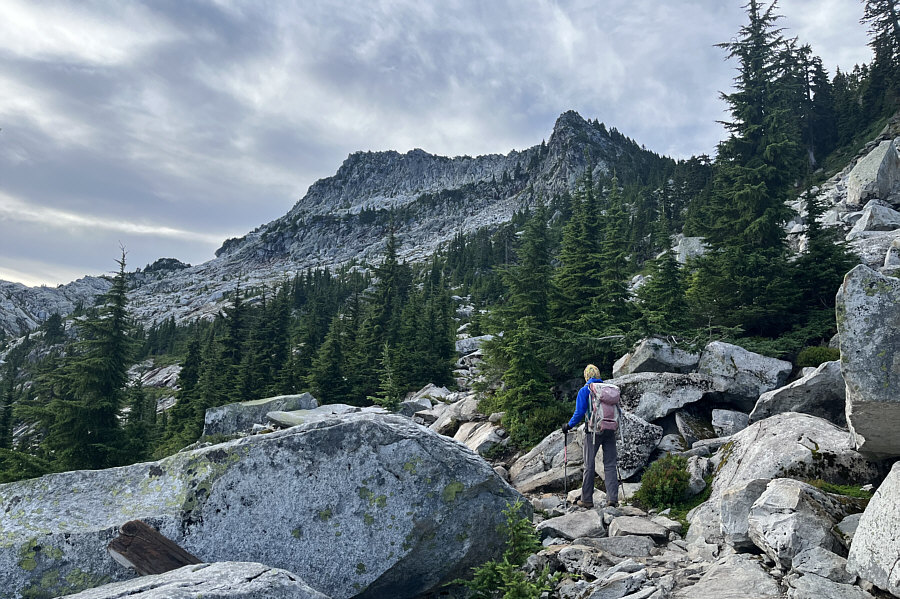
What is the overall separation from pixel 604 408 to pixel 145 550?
26.2ft

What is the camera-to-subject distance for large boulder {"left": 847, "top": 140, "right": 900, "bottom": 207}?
1485 inches

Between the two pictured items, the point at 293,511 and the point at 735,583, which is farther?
the point at 293,511

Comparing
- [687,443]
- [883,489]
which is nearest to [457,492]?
[883,489]

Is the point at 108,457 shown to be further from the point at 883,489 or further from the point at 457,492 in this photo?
the point at 883,489

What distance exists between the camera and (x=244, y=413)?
22844 mm

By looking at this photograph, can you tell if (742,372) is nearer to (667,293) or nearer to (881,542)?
(667,293)

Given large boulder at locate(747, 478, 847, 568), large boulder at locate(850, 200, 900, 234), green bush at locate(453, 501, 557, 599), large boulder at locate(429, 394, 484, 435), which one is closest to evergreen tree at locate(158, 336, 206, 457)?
large boulder at locate(429, 394, 484, 435)

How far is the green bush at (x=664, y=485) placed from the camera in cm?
904

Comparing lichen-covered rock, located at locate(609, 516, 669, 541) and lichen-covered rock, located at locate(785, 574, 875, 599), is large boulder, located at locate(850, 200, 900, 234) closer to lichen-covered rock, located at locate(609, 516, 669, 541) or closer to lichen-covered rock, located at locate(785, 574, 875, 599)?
lichen-covered rock, located at locate(609, 516, 669, 541)

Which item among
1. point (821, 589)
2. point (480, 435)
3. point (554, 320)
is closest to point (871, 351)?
point (821, 589)

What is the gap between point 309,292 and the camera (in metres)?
113

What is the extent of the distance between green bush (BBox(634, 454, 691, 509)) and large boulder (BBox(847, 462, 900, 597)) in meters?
4.59

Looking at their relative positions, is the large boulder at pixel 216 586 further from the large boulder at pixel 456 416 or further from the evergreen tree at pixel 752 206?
the evergreen tree at pixel 752 206

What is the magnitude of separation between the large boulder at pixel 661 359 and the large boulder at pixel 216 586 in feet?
40.6
